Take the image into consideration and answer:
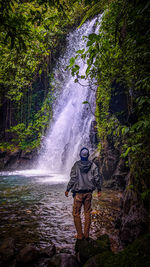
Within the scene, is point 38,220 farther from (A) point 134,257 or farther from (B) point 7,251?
(A) point 134,257

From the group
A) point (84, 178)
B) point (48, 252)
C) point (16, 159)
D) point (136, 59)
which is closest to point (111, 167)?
point (84, 178)

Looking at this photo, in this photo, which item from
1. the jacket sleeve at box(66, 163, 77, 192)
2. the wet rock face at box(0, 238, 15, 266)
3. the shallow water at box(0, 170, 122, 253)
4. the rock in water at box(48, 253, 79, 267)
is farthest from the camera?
the jacket sleeve at box(66, 163, 77, 192)

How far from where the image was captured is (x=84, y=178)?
359cm

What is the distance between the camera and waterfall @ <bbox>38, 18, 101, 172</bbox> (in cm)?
1415

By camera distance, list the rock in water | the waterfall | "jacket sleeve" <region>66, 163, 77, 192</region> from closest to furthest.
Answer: the rock in water, "jacket sleeve" <region>66, 163, 77, 192</region>, the waterfall

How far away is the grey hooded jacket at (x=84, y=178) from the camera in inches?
139

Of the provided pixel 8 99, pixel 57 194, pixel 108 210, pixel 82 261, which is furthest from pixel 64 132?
pixel 82 261

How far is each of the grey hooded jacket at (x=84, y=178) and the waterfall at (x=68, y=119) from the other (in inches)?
338

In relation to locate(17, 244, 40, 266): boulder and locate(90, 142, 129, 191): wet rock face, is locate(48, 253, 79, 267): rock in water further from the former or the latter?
locate(90, 142, 129, 191): wet rock face

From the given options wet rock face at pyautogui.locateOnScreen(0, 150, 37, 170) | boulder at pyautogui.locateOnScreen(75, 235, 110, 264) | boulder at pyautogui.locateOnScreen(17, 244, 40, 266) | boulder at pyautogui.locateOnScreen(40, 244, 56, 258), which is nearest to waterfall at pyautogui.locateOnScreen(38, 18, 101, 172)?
wet rock face at pyautogui.locateOnScreen(0, 150, 37, 170)

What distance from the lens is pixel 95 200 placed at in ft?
20.7

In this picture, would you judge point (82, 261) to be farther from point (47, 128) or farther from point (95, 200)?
point (47, 128)

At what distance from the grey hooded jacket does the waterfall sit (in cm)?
859

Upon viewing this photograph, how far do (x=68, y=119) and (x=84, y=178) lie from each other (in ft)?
47.3
